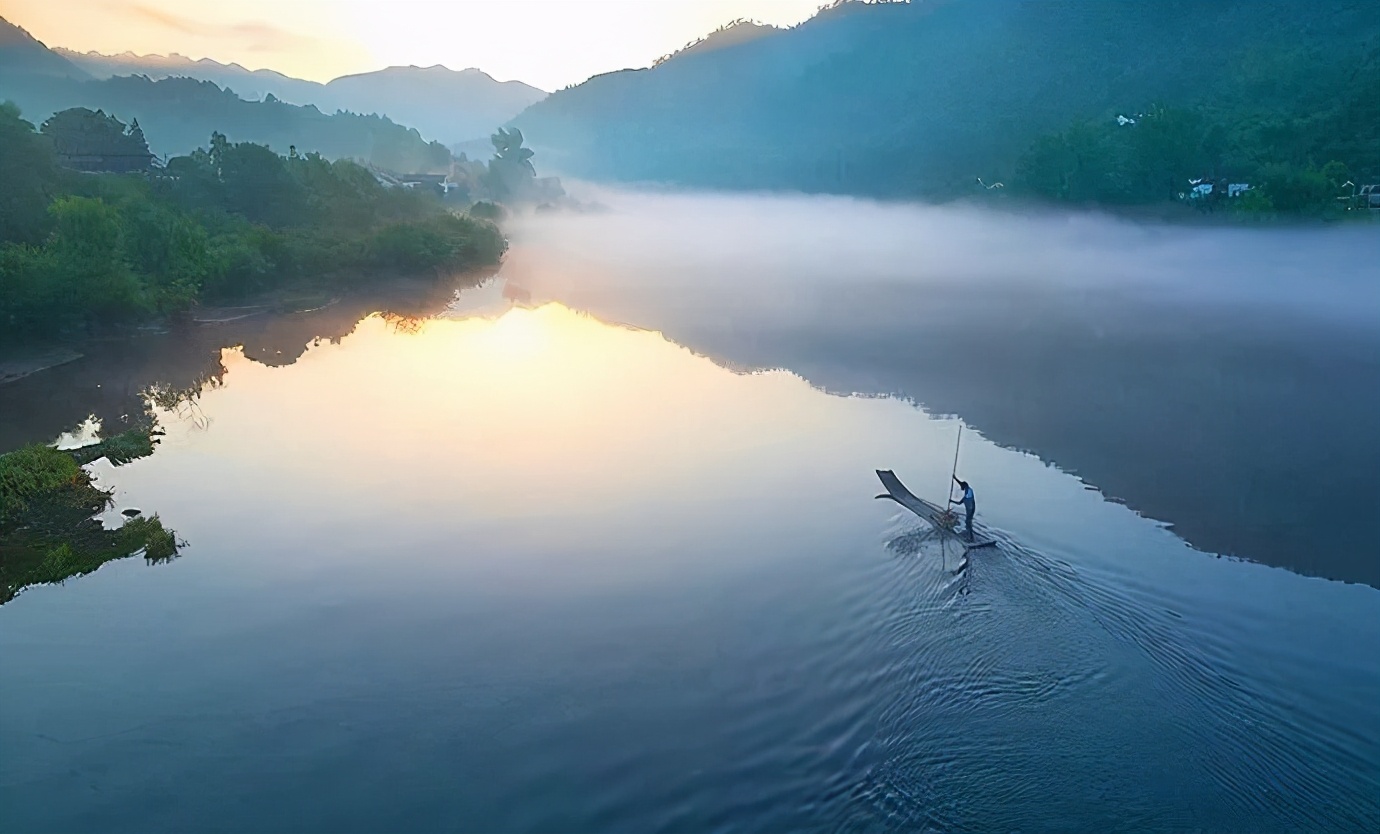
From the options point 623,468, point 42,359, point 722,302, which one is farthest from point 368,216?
point 623,468

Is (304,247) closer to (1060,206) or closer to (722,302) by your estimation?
(722,302)

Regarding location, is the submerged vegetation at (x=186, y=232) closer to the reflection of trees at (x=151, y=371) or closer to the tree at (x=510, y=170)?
the reflection of trees at (x=151, y=371)

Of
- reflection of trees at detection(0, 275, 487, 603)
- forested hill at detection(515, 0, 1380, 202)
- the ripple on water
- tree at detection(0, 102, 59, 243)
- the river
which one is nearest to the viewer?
the ripple on water

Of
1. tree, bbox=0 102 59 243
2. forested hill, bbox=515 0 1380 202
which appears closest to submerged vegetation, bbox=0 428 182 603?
tree, bbox=0 102 59 243

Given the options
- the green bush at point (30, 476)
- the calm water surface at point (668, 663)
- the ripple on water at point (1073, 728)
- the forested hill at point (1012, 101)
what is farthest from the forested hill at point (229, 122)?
the ripple on water at point (1073, 728)

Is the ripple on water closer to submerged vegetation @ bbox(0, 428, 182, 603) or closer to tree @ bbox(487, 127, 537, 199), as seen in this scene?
submerged vegetation @ bbox(0, 428, 182, 603)

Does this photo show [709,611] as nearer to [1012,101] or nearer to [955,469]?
[955,469]

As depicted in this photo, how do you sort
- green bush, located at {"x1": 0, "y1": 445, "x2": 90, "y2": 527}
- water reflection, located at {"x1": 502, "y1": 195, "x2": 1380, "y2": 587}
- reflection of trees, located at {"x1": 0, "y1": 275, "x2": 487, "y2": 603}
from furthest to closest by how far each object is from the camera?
water reflection, located at {"x1": 502, "y1": 195, "x2": 1380, "y2": 587} < green bush, located at {"x1": 0, "y1": 445, "x2": 90, "y2": 527} < reflection of trees, located at {"x1": 0, "y1": 275, "x2": 487, "y2": 603}

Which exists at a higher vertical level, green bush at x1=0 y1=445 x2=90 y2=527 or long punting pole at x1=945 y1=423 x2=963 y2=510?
green bush at x1=0 y1=445 x2=90 y2=527
